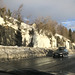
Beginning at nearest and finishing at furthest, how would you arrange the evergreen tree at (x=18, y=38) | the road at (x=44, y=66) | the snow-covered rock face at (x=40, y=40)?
1. the road at (x=44, y=66)
2. the evergreen tree at (x=18, y=38)
3. the snow-covered rock face at (x=40, y=40)

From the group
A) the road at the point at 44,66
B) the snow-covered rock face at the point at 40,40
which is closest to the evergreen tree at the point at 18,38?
the snow-covered rock face at the point at 40,40

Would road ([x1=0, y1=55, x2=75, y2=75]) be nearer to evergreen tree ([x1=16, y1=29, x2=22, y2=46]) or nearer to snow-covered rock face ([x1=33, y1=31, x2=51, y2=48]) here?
evergreen tree ([x1=16, y1=29, x2=22, y2=46])

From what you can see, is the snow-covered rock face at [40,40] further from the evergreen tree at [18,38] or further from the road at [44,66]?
the road at [44,66]

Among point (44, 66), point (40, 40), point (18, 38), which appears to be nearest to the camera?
point (44, 66)

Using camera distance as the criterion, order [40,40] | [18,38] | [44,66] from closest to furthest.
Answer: [44,66] < [18,38] < [40,40]

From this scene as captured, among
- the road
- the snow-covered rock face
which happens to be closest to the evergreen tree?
the snow-covered rock face

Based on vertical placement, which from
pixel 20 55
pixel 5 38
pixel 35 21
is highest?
pixel 35 21

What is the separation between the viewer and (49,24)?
43.2 metres

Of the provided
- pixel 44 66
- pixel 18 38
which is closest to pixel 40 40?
pixel 18 38

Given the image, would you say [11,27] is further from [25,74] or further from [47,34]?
[25,74]

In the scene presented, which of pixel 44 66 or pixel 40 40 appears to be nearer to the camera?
pixel 44 66

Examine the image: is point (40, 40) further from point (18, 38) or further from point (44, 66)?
point (44, 66)

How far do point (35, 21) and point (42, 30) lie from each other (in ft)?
12.9

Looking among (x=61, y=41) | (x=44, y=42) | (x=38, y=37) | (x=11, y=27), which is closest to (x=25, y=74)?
(x=11, y=27)
